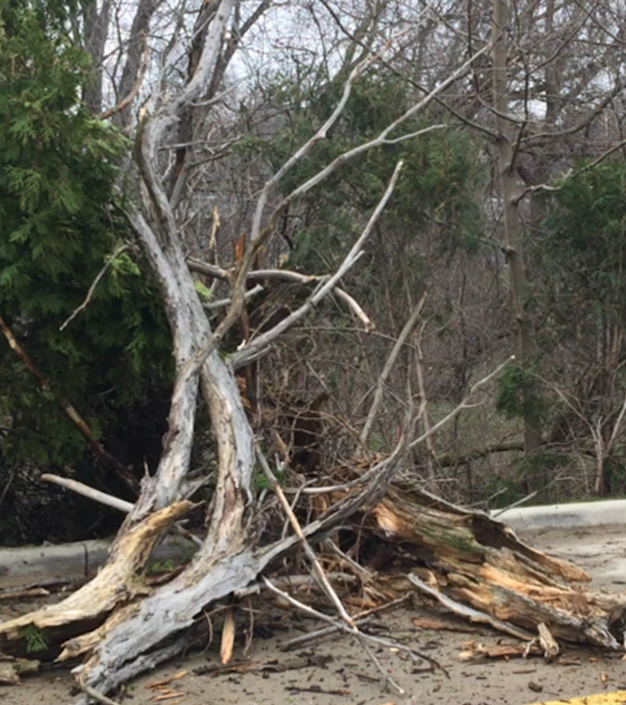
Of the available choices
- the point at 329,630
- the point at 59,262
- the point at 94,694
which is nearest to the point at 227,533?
the point at 329,630

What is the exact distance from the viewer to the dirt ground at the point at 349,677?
13.5 ft

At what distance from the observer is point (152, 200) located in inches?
243

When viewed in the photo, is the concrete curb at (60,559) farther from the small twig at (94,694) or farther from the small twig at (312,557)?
the small twig at (94,694)

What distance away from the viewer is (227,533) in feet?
16.0

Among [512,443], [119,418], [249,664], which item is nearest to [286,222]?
[512,443]

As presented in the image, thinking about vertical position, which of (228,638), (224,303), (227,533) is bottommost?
(228,638)

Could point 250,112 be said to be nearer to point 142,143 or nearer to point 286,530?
point 142,143

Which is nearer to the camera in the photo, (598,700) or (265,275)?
(598,700)

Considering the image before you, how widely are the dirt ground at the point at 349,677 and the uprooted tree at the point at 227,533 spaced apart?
0.43 ft

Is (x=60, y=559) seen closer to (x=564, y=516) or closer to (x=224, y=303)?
(x=224, y=303)

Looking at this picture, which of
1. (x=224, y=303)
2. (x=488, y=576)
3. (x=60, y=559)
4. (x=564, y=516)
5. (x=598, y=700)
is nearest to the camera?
(x=598, y=700)

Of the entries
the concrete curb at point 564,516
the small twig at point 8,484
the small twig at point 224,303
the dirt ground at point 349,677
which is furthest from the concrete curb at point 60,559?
the concrete curb at point 564,516

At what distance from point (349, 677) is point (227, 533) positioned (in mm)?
975

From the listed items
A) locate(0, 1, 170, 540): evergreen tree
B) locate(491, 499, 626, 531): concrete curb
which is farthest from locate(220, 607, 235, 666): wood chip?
locate(491, 499, 626, 531): concrete curb
